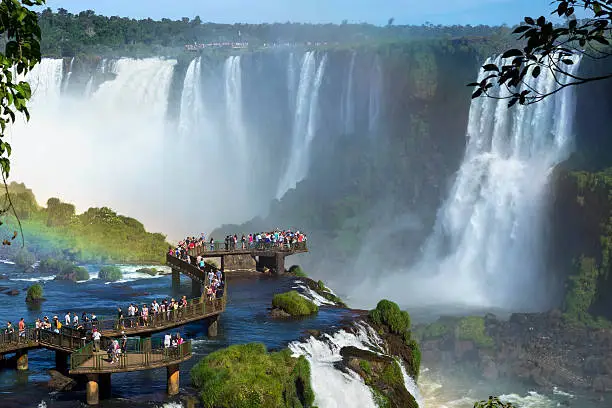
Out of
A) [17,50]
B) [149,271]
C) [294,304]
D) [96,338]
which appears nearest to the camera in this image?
[17,50]

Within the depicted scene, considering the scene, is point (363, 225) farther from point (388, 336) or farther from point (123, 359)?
point (123, 359)

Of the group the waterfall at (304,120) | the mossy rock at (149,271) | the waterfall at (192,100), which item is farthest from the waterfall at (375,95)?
the mossy rock at (149,271)

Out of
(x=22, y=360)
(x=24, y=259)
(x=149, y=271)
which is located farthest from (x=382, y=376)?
(x=24, y=259)

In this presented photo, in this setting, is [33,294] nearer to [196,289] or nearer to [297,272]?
[196,289]

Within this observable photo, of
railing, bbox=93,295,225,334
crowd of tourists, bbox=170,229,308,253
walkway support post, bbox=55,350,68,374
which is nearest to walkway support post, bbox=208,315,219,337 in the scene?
railing, bbox=93,295,225,334

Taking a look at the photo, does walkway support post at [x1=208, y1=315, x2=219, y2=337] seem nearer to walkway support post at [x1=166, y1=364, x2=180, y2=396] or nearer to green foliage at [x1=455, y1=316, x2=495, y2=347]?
walkway support post at [x1=166, y1=364, x2=180, y2=396]

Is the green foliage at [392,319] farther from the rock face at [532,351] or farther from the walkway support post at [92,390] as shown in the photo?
the walkway support post at [92,390]
